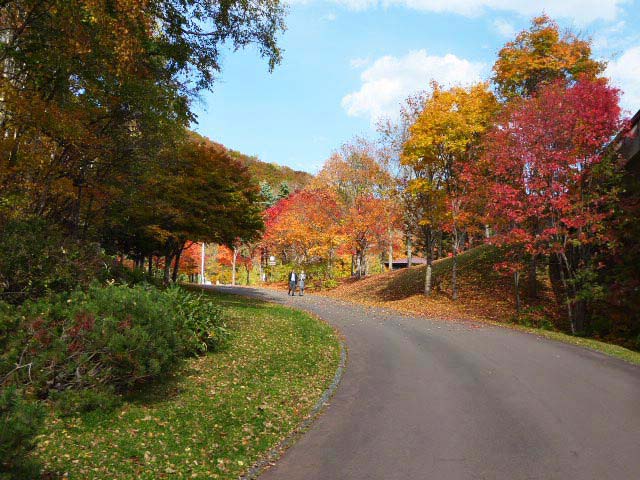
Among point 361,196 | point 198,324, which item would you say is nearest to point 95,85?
point 198,324

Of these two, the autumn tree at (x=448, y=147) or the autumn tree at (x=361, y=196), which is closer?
the autumn tree at (x=448, y=147)

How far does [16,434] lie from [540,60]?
2757cm

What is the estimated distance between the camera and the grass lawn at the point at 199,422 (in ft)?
16.6

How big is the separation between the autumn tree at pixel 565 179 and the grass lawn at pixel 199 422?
9.71 meters

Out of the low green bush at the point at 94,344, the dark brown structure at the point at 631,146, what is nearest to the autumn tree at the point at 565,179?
the dark brown structure at the point at 631,146

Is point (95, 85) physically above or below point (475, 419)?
above

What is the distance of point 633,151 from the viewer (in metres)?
14.7

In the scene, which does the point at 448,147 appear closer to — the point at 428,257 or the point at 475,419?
the point at 428,257

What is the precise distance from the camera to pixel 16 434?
3449 mm

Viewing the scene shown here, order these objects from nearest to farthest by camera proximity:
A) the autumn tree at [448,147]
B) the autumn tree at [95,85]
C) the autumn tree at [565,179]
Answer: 1. the autumn tree at [95,85]
2. the autumn tree at [565,179]
3. the autumn tree at [448,147]

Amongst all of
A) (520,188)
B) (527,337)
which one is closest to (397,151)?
(520,188)

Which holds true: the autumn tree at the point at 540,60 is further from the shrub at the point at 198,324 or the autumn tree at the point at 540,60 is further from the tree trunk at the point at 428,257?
the shrub at the point at 198,324

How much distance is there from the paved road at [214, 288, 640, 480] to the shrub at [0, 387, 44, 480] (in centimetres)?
238

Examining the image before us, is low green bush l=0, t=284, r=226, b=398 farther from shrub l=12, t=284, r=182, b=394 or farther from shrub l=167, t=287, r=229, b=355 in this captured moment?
shrub l=167, t=287, r=229, b=355
